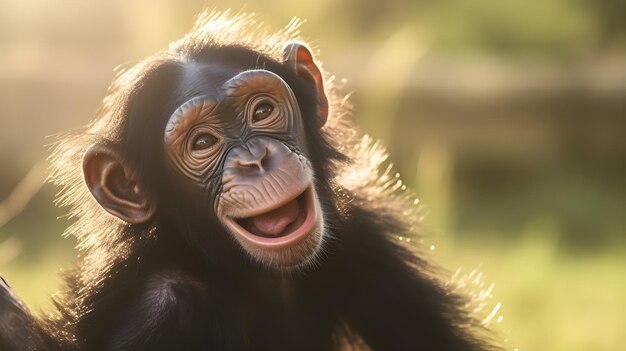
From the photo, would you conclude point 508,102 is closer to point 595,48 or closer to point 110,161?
point 595,48

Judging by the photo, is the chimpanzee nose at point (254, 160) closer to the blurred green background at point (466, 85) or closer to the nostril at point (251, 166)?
the nostril at point (251, 166)

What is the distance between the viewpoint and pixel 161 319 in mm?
3941

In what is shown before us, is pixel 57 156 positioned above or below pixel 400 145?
below

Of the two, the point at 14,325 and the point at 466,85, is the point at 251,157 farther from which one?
the point at 466,85

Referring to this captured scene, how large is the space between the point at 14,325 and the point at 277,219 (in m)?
0.93

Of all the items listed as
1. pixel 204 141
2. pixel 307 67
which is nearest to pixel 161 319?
pixel 204 141

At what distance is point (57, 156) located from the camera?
443 cm

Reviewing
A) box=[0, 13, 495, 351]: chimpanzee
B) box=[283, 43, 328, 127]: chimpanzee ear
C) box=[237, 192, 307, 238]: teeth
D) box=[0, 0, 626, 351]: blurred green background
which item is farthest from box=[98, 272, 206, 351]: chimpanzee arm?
box=[0, 0, 626, 351]: blurred green background

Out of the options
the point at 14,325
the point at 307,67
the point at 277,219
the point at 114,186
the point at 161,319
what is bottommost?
the point at 14,325

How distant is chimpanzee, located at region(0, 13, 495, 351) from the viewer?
3.96 meters

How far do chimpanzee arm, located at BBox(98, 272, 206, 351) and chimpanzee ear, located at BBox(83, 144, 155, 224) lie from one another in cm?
25

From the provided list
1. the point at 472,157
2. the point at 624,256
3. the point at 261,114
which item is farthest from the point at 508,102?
the point at 261,114

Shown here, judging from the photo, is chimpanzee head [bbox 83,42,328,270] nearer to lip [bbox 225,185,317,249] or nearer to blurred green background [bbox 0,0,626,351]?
lip [bbox 225,185,317,249]

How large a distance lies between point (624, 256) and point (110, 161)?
153 inches
